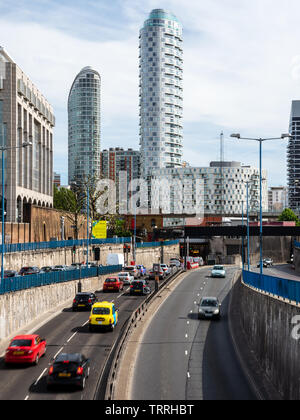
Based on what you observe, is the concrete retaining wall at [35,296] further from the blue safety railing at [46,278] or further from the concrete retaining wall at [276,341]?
the concrete retaining wall at [276,341]

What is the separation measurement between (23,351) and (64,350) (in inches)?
169

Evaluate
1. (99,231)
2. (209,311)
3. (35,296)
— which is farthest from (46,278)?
(99,231)

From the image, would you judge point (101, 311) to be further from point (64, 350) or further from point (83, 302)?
point (83, 302)

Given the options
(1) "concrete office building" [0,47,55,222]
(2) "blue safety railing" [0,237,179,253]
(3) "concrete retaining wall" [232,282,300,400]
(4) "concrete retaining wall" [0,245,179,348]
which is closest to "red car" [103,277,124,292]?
(4) "concrete retaining wall" [0,245,179,348]

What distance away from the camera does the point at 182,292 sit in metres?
63.1

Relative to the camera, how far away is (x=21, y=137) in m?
97.3

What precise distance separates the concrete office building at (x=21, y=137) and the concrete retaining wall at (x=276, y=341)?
49355 millimetres

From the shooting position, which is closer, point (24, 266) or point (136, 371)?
point (136, 371)

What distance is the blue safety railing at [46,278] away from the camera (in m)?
37.9

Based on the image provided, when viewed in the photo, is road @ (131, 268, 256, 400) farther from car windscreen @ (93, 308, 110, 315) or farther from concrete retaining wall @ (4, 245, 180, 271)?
concrete retaining wall @ (4, 245, 180, 271)

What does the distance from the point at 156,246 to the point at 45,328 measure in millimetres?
73503

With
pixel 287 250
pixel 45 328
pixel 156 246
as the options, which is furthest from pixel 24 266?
pixel 287 250

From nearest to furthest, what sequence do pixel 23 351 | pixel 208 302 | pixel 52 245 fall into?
pixel 23 351 → pixel 208 302 → pixel 52 245

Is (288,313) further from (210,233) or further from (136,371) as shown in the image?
(210,233)
